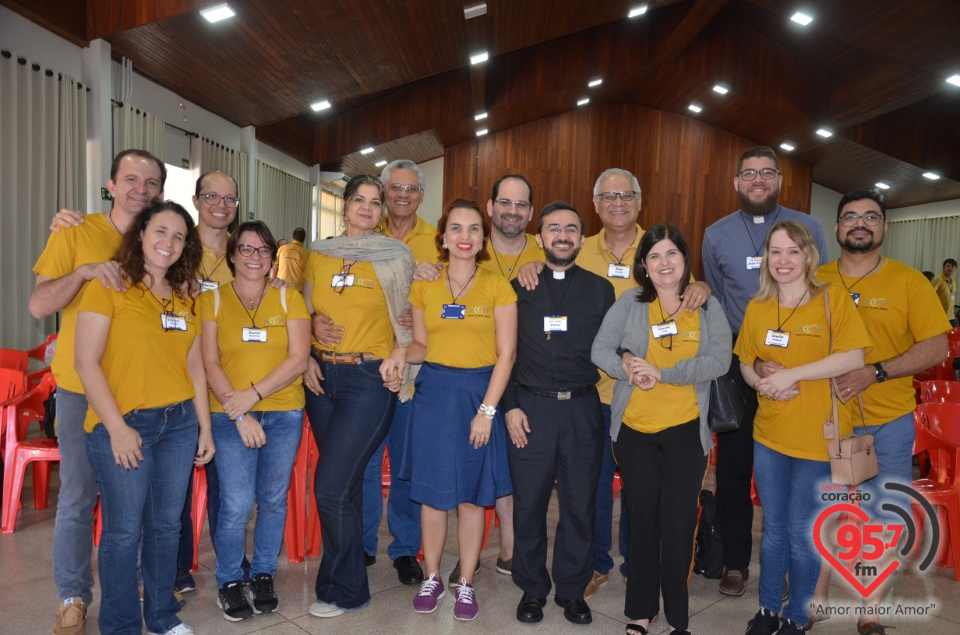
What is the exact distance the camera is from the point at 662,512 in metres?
2.50

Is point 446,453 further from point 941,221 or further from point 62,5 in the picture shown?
point 941,221

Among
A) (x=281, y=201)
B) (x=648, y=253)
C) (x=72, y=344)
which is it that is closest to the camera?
(x=72, y=344)

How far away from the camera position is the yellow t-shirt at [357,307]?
9.16ft

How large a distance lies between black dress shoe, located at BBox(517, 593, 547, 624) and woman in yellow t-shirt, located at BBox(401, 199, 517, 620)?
0.20m

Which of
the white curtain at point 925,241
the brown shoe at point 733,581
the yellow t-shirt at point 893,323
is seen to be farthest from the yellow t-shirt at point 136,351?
the white curtain at point 925,241

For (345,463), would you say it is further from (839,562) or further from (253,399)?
(839,562)

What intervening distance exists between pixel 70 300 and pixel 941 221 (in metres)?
18.8

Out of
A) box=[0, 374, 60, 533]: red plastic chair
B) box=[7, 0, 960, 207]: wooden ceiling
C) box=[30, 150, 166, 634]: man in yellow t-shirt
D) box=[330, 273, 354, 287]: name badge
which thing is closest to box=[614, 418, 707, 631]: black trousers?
box=[330, 273, 354, 287]: name badge

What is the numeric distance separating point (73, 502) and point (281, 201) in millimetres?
10365

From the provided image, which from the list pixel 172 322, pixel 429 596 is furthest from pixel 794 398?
pixel 172 322

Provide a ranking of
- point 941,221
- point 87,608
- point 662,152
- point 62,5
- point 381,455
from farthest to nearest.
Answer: point 941,221 → point 662,152 → point 62,5 → point 381,455 → point 87,608

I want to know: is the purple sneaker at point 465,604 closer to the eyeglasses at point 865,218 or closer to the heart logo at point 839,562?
the heart logo at point 839,562

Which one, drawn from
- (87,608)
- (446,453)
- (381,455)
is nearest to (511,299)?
(446,453)

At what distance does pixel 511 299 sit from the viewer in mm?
2713
